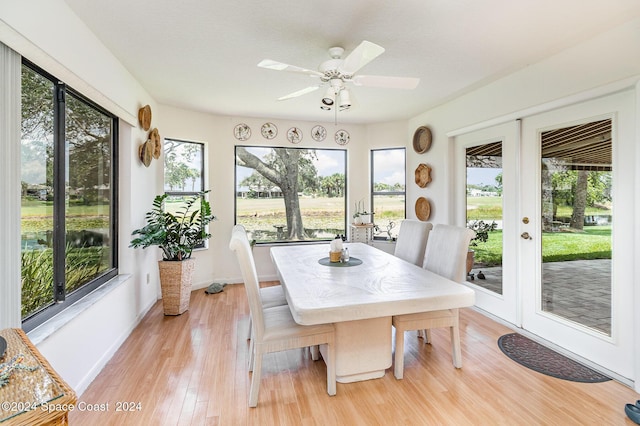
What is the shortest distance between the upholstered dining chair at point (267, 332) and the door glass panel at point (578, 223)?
2071 mm

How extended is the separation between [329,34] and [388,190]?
10.1 feet

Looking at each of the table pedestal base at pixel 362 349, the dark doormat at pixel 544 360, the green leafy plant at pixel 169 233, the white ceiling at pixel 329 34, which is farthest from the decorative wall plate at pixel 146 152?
the dark doormat at pixel 544 360

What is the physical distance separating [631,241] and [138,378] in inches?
139

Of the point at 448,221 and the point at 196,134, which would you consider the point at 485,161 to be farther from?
the point at 196,134

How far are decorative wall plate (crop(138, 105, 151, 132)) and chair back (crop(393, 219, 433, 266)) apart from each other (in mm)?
2924

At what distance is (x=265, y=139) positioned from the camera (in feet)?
15.0

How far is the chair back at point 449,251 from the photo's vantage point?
2389mm

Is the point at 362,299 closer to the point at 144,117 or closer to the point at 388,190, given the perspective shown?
the point at 144,117

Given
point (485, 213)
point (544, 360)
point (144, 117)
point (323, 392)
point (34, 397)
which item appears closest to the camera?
point (34, 397)

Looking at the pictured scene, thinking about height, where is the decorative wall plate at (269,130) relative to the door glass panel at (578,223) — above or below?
above

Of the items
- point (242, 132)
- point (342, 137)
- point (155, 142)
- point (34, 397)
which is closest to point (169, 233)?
point (155, 142)

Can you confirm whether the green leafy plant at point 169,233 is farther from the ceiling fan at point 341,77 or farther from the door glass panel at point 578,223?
the door glass panel at point 578,223

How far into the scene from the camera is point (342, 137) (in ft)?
15.9

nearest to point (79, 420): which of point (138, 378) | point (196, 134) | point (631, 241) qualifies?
point (138, 378)
